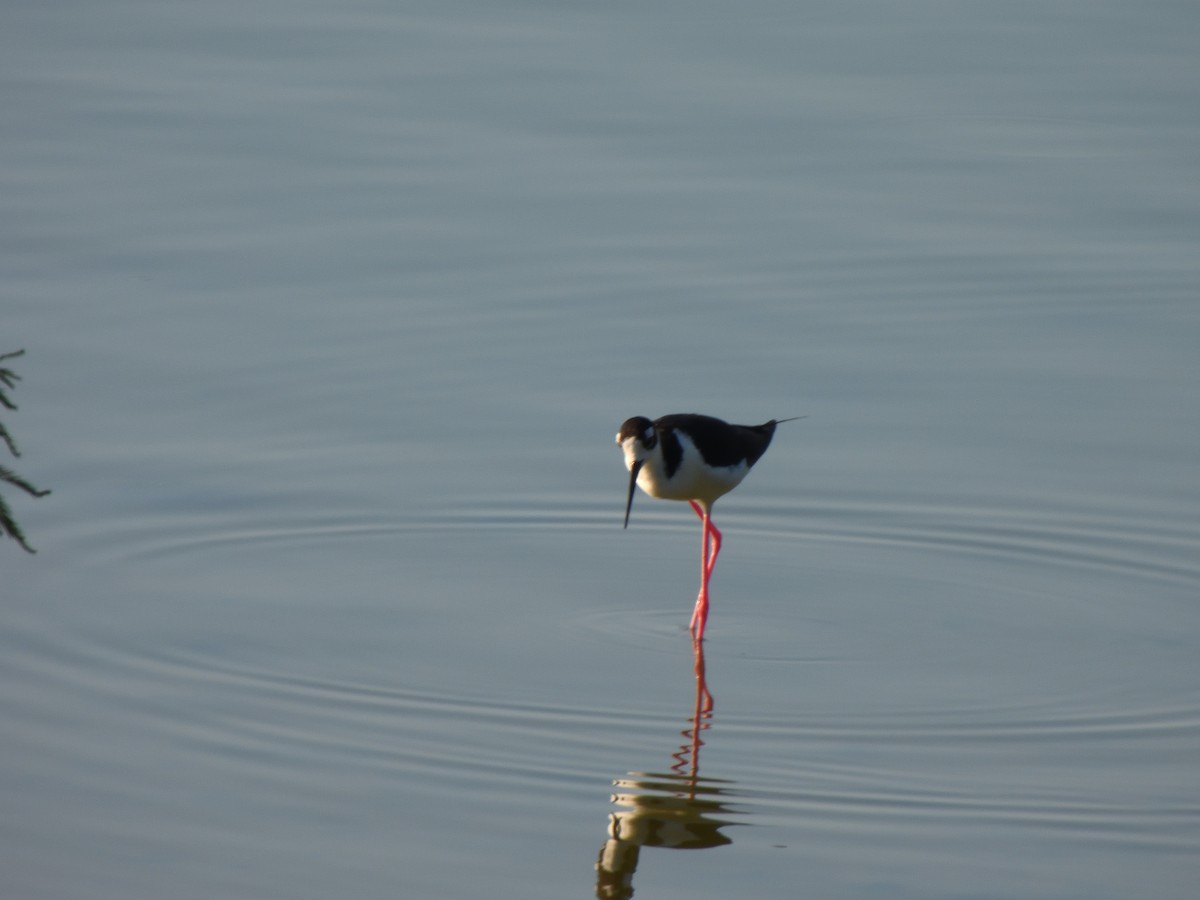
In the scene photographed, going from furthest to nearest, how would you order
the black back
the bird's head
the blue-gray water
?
1. the black back
2. the bird's head
3. the blue-gray water

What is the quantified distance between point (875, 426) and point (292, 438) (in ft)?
10.6

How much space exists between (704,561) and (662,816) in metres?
2.44

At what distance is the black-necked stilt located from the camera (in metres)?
9.10

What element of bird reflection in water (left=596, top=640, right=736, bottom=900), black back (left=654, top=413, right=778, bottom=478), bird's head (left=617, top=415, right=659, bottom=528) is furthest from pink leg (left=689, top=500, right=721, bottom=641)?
bird reflection in water (left=596, top=640, right=736, bottom=900)

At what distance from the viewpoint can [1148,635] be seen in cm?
874

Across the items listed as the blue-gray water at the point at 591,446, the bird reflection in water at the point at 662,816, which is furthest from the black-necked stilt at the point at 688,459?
the bird reflection in water at the point at 662,816

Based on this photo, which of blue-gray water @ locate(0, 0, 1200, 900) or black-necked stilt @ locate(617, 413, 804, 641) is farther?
black-necked stilt @ locate(617, 413, 804, 641)

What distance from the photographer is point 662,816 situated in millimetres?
7059

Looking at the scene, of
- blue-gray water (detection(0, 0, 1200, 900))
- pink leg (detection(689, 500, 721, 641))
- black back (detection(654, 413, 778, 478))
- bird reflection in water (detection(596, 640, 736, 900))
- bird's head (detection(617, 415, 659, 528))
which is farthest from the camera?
black back (detection(654, 413, 778, 478))

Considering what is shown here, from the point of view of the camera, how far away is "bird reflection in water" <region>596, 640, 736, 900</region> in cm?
662

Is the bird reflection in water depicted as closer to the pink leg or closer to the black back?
the pink leg

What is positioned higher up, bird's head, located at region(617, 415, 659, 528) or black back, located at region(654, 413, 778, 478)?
black back, located at region(654, 413, 778, 478)

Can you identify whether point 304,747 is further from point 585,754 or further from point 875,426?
point 875,426

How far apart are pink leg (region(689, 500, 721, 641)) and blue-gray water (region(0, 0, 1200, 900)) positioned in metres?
0.15
